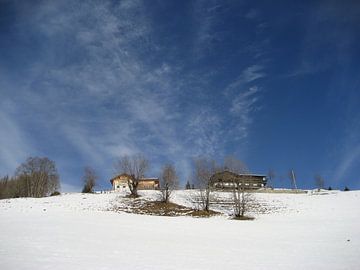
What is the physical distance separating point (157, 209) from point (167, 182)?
825 cm

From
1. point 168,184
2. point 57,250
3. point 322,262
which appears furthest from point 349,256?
point 168,184

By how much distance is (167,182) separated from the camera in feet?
172

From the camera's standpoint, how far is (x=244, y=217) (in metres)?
38.0

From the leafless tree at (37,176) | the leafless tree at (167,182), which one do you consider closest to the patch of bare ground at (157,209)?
the leafless tree at (167,182)

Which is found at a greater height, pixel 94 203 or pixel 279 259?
pixel 94 203

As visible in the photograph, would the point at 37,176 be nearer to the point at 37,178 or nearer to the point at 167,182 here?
the point at 37,178

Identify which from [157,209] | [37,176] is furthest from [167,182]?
[37,176]

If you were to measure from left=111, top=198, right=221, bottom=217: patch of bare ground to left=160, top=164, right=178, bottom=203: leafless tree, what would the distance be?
6.67 ft

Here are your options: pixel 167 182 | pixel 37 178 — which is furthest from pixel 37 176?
pixel 167 182

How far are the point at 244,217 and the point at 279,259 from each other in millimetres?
26221

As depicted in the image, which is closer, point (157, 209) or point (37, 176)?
point (157, 209)

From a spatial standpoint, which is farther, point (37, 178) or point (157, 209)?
point (37, 178)

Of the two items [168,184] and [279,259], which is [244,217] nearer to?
[168,184]

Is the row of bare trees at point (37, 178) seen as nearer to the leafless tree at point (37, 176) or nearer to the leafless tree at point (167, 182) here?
the leafless tree at point (37, 176)
